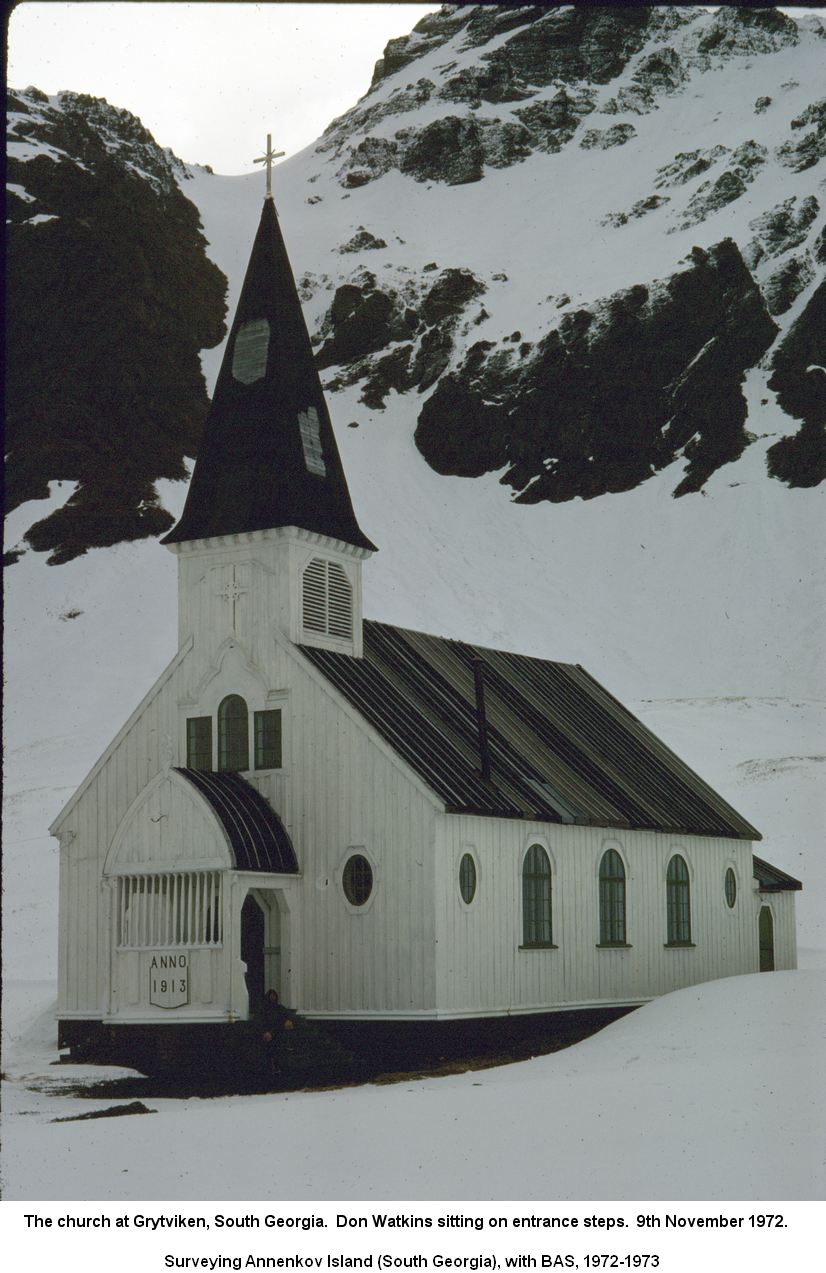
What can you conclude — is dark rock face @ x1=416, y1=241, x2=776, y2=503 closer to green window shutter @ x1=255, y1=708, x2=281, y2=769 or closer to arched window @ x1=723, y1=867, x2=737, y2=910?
arched window @ x1=723, y1=867, x2=737, y2=910

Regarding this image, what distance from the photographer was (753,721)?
66.0m

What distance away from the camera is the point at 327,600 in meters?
25.8

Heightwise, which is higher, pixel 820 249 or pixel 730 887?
pixel 820 249

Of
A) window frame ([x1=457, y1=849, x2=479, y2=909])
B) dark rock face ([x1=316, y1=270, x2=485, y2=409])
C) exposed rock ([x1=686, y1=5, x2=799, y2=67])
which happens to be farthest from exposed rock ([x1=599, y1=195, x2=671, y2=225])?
window frame ([x1=457, y1=849, x2=479, y2=909])

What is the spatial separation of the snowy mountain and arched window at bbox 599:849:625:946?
21129 mm

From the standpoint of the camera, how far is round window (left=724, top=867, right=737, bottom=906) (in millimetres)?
31922

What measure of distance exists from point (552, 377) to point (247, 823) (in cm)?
9605

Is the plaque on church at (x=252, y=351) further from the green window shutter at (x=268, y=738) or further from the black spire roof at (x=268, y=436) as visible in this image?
the green window shutter at (x=268, y=738)

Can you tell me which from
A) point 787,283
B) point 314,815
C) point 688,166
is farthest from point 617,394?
point 314,815

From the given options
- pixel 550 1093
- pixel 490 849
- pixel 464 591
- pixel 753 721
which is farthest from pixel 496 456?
pixel 550 1093

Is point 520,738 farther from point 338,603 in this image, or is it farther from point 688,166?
point 688,166

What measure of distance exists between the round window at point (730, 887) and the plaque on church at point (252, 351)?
43.8 ft

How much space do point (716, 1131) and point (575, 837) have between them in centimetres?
1217

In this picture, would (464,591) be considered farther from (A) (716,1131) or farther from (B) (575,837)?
(A) (716,1131)
